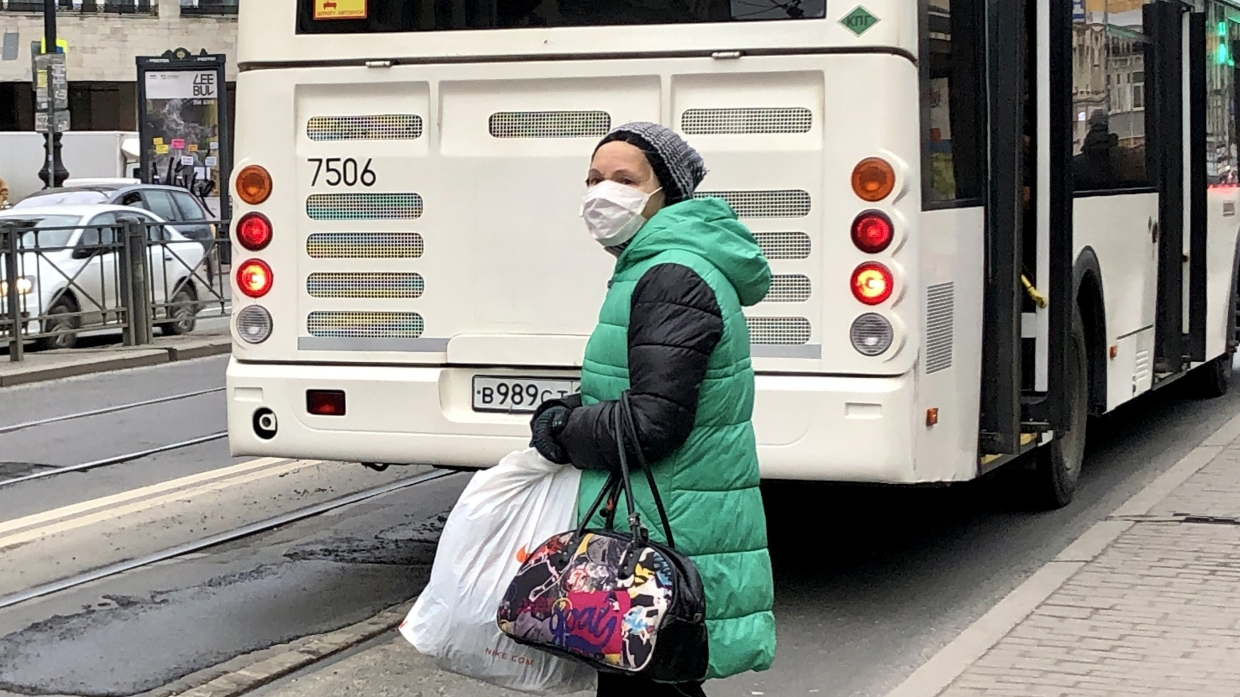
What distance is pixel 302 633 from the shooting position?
6598 millimetres

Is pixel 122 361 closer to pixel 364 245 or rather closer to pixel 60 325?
pixel 60 325

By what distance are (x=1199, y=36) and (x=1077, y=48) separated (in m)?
3.03

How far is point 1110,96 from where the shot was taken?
29.5 feet

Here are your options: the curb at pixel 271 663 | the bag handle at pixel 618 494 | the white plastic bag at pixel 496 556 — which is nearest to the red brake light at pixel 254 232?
the curb at pixel 271 663

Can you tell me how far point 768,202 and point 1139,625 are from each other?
199 centimetres

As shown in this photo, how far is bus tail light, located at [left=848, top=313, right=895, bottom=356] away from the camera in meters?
6.22

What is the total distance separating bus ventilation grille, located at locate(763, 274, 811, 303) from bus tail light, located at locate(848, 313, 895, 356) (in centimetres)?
21

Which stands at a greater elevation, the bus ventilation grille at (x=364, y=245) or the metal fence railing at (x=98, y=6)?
the metal fence railing at (x=98, y=6)

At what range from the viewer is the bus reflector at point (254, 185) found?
22.8 ft

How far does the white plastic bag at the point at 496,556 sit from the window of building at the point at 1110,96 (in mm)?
4808

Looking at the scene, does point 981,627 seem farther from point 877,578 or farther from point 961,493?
point 961,493

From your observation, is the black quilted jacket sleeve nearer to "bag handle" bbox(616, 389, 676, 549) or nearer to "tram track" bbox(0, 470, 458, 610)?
"bag handle" bbox(616, 389, 676, 549)

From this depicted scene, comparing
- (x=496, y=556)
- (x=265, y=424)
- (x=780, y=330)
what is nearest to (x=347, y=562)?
(x=265, y=424)

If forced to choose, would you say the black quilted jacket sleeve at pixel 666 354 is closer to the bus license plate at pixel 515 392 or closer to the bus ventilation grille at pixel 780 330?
the bus ventilation grille at pixel 780 330
